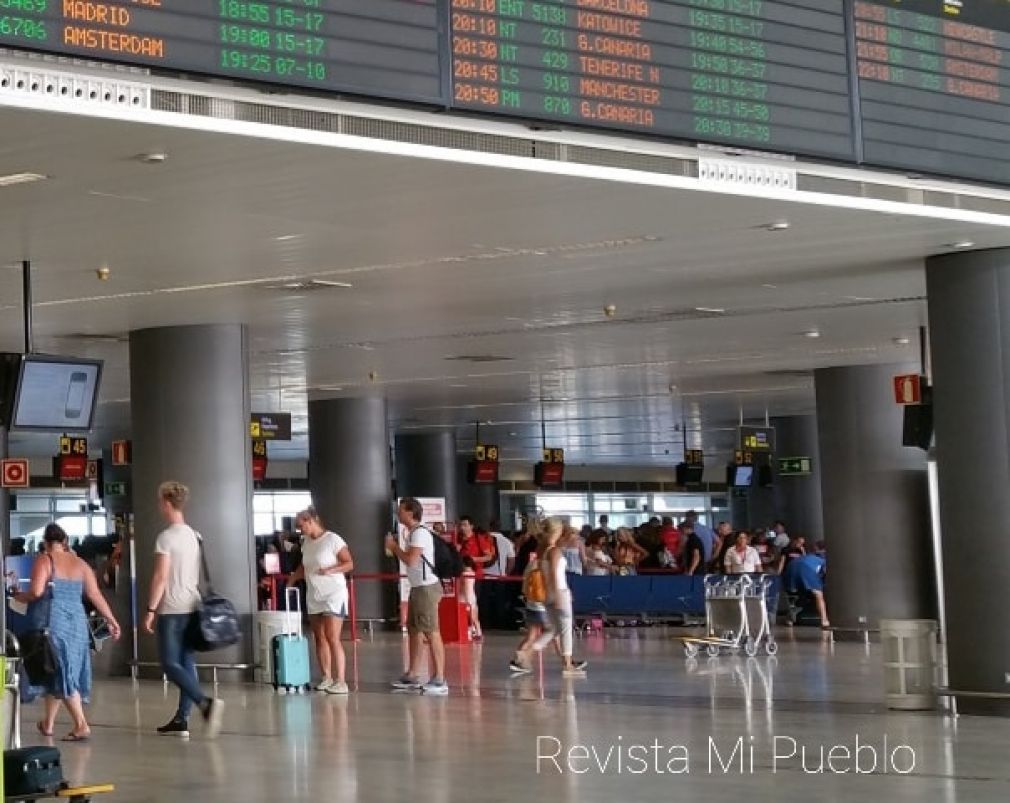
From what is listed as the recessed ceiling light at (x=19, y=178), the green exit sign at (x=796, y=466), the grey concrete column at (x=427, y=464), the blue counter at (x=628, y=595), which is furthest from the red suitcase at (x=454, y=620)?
the recessed ceiling light at (x=19, y=178)

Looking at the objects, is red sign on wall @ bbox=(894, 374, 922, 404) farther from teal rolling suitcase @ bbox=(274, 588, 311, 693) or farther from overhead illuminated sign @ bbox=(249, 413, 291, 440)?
overhead illuminated sign @ bbox=(249, 413, 291, 440)

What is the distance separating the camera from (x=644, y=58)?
10.1 m

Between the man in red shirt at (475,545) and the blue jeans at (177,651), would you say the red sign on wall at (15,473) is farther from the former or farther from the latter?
the blue jeans at (177,651)

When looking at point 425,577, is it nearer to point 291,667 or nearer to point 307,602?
point 307,602

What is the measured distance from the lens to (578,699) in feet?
52.5

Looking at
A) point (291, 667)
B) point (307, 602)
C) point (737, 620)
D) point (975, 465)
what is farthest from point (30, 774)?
point (737, 620)

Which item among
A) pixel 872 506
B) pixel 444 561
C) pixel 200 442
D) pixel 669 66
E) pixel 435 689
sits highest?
pixel 669 66

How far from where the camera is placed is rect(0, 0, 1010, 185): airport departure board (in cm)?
841

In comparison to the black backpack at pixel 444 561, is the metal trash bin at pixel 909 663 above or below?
below

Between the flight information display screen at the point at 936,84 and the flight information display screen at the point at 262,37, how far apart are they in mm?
3300

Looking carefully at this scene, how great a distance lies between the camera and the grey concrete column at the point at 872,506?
24031 millimetres

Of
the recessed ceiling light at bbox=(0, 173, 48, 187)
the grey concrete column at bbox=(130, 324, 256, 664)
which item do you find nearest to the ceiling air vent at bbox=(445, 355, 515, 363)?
the grey concrete column at bbox=(130, 324, 256, 664)

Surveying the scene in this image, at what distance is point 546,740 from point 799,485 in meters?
25.3

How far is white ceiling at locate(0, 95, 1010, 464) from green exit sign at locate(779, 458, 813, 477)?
8342mm
